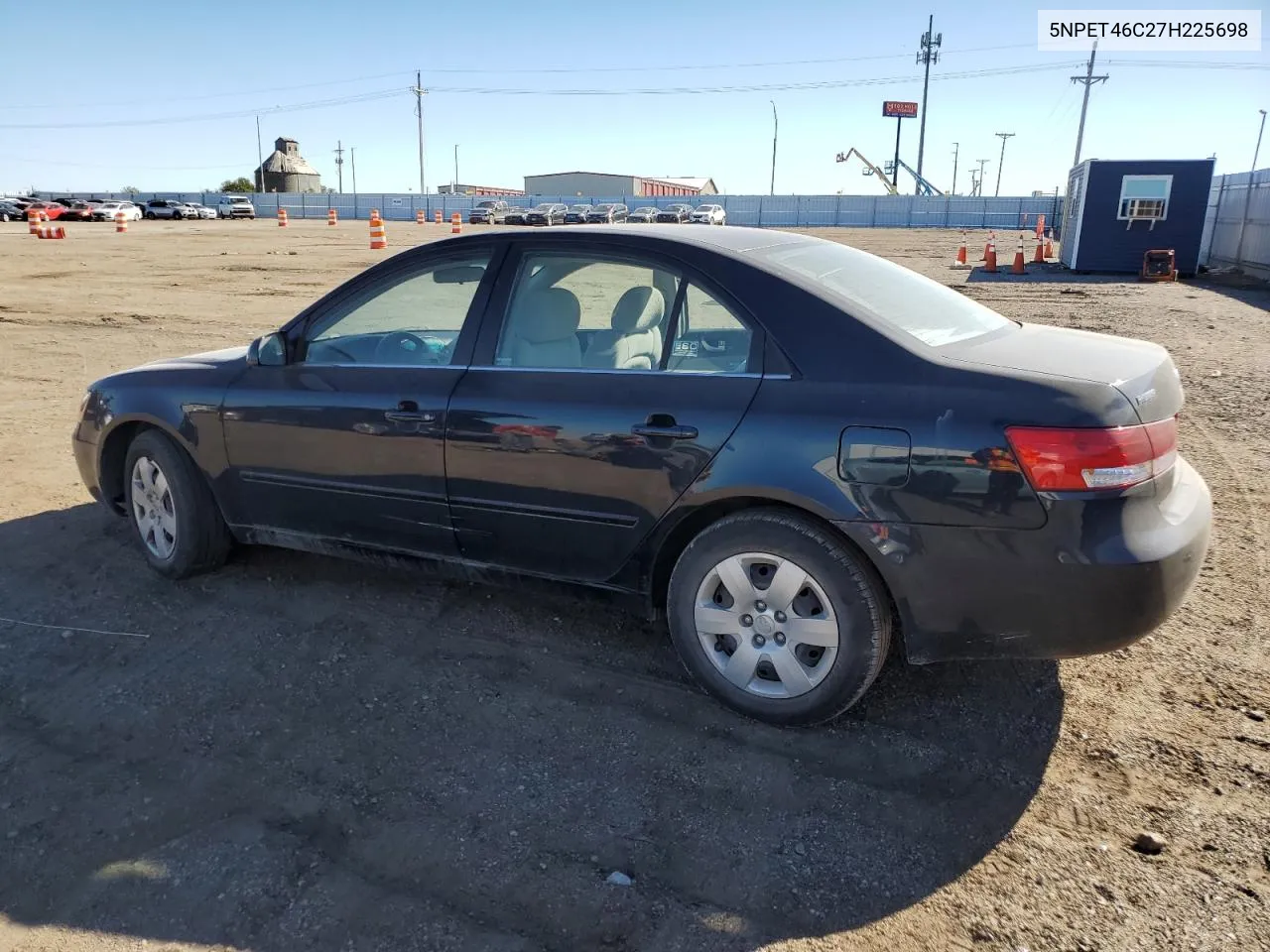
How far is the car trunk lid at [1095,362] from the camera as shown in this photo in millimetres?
2871

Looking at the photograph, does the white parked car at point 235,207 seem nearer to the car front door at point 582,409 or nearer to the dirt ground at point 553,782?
the dirt ground at point 553,782

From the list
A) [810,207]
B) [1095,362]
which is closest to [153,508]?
[1095,362]

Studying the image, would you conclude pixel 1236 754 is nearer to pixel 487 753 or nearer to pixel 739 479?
pixel 739 479

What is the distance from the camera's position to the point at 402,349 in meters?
3.99

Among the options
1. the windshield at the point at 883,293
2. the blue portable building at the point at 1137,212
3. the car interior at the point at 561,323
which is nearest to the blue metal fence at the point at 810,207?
the blue portable building at the point at 1137,212

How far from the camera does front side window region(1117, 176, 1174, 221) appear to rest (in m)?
21.3

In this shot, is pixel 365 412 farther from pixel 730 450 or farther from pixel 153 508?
→ pixel 730 450

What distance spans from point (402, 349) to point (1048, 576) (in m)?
2.64

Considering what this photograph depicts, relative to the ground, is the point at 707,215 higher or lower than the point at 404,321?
higher

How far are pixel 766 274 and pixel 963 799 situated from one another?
5.90ft

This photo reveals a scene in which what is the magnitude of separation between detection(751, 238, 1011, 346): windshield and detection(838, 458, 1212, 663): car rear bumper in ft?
2.37

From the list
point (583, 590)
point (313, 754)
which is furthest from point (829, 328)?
point (313, 754)

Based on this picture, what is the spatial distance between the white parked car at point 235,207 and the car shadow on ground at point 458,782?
64940mm

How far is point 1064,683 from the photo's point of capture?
11.5ft
